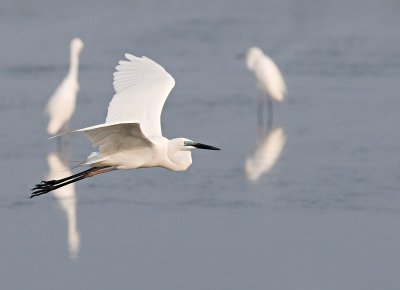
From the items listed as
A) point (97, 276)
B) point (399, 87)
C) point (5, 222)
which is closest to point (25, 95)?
point (399, 87)

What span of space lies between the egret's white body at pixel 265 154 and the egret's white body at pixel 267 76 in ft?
4.45

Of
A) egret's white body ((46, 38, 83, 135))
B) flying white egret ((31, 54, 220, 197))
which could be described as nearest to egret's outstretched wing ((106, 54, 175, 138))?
flying white egret ((31, 54, 220, 197))

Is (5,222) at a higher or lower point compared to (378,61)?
lower

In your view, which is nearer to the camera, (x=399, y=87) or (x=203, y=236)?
(x=203, y=236)

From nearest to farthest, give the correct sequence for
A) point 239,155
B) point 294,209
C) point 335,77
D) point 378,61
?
point 294,209, point 239,155, point 335,77, point 378,61

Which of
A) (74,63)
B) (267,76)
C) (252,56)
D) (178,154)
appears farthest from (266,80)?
(178,154)

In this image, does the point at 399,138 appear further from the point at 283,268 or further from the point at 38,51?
the point at 38,51

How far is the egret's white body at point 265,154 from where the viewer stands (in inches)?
425

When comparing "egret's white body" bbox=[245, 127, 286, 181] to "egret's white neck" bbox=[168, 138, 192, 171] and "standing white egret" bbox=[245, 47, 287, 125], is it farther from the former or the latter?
"egret's white neck" bbox=[168, 138, 192, 171]

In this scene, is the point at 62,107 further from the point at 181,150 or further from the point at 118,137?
the point at 118,137

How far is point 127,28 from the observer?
69.4 feet

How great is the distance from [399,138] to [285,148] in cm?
126

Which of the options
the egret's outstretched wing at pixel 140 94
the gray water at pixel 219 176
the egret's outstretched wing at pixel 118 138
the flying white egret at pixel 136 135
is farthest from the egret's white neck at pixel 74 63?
the egret's outstretched wing at pixel 118 138

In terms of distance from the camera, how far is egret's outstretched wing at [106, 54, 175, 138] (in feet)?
25.3
